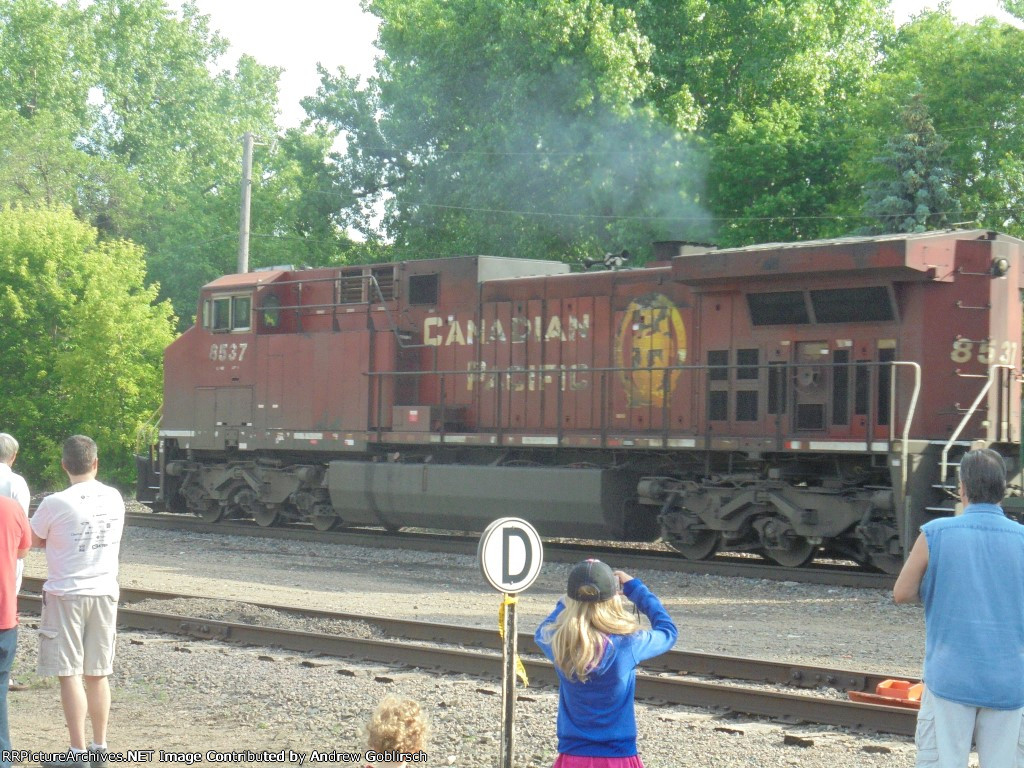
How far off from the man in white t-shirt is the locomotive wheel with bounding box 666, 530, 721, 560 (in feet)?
33.3

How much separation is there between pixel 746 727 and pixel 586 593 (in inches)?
144

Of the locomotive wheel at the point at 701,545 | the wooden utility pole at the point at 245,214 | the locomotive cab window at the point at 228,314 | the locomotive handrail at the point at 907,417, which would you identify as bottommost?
the locomotive wheel at the point at 701,545

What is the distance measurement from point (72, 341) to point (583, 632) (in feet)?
102

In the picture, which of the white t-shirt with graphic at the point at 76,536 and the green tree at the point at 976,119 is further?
the green tree at the point at 976,119

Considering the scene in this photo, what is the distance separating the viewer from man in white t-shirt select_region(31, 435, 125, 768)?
6516 millimetres

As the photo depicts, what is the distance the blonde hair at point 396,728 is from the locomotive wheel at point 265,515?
55.8ft

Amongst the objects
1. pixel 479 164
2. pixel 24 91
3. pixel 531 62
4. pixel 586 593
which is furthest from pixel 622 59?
pixel 24 91

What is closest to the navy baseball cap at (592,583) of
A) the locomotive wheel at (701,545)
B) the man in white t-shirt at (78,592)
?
the man in white t-shirt at (78,592)

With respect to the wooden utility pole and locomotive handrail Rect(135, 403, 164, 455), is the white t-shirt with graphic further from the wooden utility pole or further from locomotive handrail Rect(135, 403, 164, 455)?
the wooden utility pole

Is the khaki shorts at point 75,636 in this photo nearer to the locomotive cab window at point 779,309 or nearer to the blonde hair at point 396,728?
the blonde hair at point 396,728

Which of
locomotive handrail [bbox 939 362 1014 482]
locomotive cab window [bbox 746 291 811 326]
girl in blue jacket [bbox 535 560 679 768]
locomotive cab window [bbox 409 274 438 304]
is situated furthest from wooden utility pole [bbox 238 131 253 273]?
girl in blue jacket [bbox 535 560 679 768]

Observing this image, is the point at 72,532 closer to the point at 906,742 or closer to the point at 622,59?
the point at 906,742

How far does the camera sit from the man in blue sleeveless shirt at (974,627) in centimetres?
468

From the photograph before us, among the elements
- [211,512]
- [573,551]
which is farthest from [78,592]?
[211,512]
